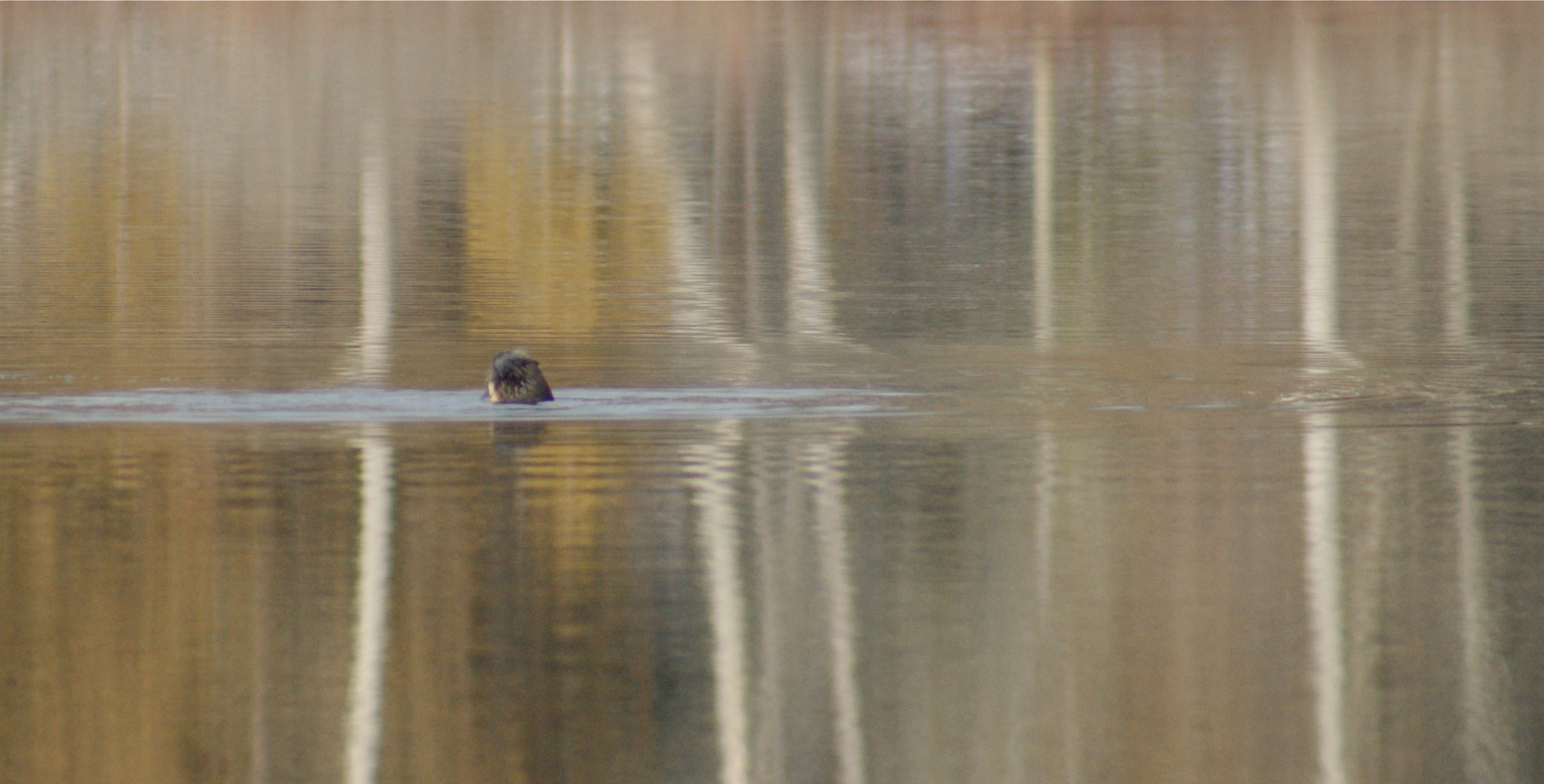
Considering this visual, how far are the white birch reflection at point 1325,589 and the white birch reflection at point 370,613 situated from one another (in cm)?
271

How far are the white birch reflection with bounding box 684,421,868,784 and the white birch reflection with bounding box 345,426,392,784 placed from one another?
1.02 meters

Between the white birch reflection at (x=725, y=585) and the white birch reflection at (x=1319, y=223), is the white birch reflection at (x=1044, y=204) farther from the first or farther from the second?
the white birch reflection at (x=725, y=585)

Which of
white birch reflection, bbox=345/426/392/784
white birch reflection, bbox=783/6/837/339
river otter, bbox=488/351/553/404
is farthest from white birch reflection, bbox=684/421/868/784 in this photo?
white birch reflection, bbox=783/6/837/339

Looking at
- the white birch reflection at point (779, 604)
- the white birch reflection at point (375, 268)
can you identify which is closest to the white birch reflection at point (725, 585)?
the white birch reflection at point (779, 604)

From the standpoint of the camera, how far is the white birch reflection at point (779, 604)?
955 cm

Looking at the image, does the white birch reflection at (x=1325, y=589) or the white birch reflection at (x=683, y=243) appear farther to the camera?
the white birch reflection at (x=683, y=243)

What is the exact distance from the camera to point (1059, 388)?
17547mm

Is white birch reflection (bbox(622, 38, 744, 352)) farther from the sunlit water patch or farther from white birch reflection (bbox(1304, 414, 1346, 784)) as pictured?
white birch reflection (bbox(1304, 414, 1346, 784))

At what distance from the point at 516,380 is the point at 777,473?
2396 mm

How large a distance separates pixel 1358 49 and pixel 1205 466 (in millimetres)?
55873

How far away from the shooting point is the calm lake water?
9.80 m

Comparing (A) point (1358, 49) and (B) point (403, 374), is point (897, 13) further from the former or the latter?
(B) point (403, 374)

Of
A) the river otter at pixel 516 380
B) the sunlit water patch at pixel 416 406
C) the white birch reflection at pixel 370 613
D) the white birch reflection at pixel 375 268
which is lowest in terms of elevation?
the white birch reflection at pixel 370 613

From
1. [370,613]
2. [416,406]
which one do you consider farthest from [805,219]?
[370,613]
